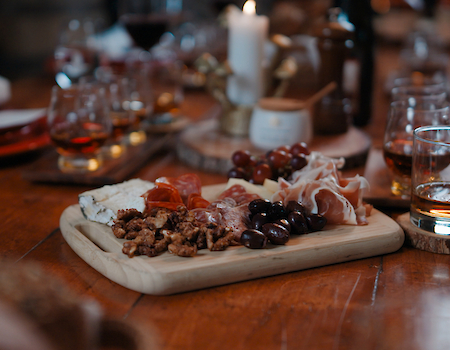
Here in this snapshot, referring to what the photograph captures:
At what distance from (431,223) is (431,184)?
0.07m

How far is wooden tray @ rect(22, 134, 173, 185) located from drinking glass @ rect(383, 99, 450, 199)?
661 mm

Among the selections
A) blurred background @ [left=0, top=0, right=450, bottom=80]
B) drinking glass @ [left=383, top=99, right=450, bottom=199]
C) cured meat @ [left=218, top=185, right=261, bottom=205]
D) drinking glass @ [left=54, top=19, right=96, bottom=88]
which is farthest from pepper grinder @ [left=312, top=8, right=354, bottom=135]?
blurred background @ [left=0, top=0, right=450, bottom=80]

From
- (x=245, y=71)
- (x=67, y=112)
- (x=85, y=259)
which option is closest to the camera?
(x=85, y=259)

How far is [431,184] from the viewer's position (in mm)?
855

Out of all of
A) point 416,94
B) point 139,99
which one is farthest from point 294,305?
point 139,99

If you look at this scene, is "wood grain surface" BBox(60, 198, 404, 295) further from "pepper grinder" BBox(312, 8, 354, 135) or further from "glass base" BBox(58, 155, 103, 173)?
"pepper grinder" BBox(312, 8, 354, 135)

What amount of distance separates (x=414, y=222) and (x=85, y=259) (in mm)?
603

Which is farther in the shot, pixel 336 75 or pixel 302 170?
pixel 336 75

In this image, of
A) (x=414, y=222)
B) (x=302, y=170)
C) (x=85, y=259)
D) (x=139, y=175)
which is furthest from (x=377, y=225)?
(x=139, y=175)

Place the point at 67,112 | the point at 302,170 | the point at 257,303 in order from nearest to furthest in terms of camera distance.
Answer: the point at 257,303 < the point at 302,170 < the point at 67,112

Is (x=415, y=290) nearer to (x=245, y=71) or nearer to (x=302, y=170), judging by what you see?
(x=302, y=170)

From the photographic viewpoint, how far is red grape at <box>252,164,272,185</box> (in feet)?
3.37

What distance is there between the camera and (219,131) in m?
1.54

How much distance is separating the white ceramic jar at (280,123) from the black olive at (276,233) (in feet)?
1.76
